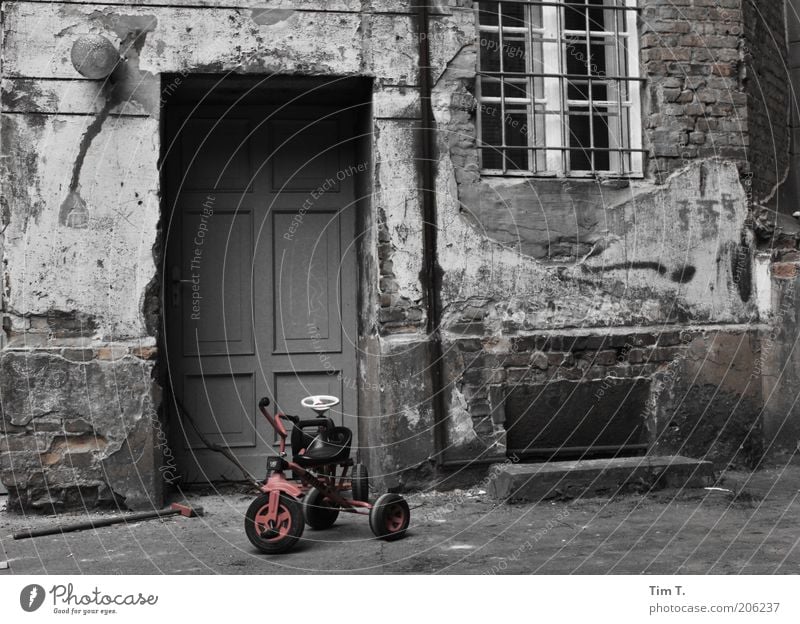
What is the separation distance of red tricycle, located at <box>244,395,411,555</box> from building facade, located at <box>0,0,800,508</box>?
3.27 ft

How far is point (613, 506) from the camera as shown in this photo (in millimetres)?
5406

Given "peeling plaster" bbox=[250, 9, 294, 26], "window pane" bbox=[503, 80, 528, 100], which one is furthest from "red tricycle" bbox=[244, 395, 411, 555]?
"window pane" bbox=[503, 80, 528, 100]

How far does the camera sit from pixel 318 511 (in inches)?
194

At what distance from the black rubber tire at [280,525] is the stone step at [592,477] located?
5.40ft

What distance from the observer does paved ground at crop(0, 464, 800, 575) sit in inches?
163

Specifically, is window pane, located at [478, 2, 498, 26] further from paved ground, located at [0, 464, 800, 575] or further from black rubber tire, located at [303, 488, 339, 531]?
black rubber tire, located at [303, 488, 339, 531]

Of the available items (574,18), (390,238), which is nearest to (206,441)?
(390,238)

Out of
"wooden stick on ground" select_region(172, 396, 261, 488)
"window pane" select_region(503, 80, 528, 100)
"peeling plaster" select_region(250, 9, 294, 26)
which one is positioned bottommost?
"wooden stick on ground" select_region(172, 396, 261, 488)

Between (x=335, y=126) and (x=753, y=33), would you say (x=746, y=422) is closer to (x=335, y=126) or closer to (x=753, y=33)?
(x=753, y=33)

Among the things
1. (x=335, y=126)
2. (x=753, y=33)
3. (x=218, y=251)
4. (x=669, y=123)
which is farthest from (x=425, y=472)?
(x=753, y=33)

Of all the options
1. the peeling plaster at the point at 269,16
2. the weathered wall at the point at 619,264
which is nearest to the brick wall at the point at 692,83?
the weathered wall at the point at 619,264

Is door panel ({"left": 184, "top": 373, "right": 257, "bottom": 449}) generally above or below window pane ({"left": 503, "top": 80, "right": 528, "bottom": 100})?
below

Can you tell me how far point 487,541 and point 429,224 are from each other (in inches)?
86.5

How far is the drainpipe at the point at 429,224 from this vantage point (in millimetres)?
5840
